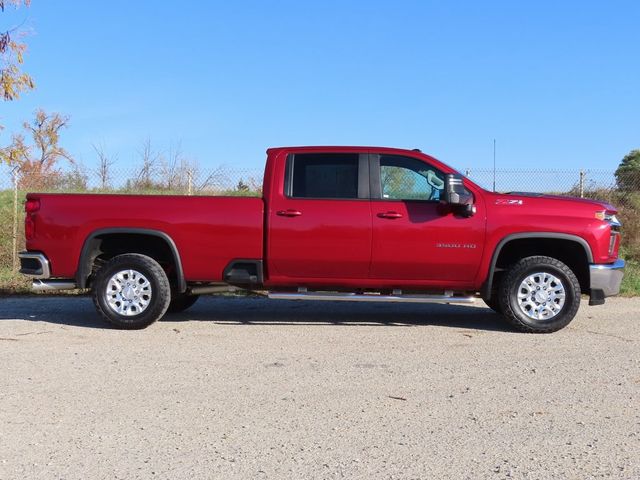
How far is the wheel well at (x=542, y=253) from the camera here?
7227mm

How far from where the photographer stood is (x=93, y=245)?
737 cm

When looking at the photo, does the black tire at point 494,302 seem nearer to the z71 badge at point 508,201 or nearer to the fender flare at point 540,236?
the fender flare at point 540,236

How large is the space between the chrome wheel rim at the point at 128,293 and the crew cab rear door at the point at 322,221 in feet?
4.64

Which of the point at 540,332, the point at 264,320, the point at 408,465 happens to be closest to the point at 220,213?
the point at 264,320

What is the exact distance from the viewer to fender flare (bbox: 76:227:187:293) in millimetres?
7215

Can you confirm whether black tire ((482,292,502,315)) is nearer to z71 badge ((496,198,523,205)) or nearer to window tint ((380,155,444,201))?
z71 badge ((496,198,523,205))

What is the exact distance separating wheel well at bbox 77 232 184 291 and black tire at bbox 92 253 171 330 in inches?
7.4

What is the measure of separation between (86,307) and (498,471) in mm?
6789

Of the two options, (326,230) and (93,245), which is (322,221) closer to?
Answer: (326,230)

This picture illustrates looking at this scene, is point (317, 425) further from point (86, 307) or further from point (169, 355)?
point (86, 307)

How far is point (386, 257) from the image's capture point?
710 cm

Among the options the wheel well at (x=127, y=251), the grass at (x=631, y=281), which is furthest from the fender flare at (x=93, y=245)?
the grass at (x=631, y=281)

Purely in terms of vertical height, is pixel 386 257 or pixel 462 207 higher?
pixel 462 207

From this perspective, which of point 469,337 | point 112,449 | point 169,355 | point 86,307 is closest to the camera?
point 112,449
